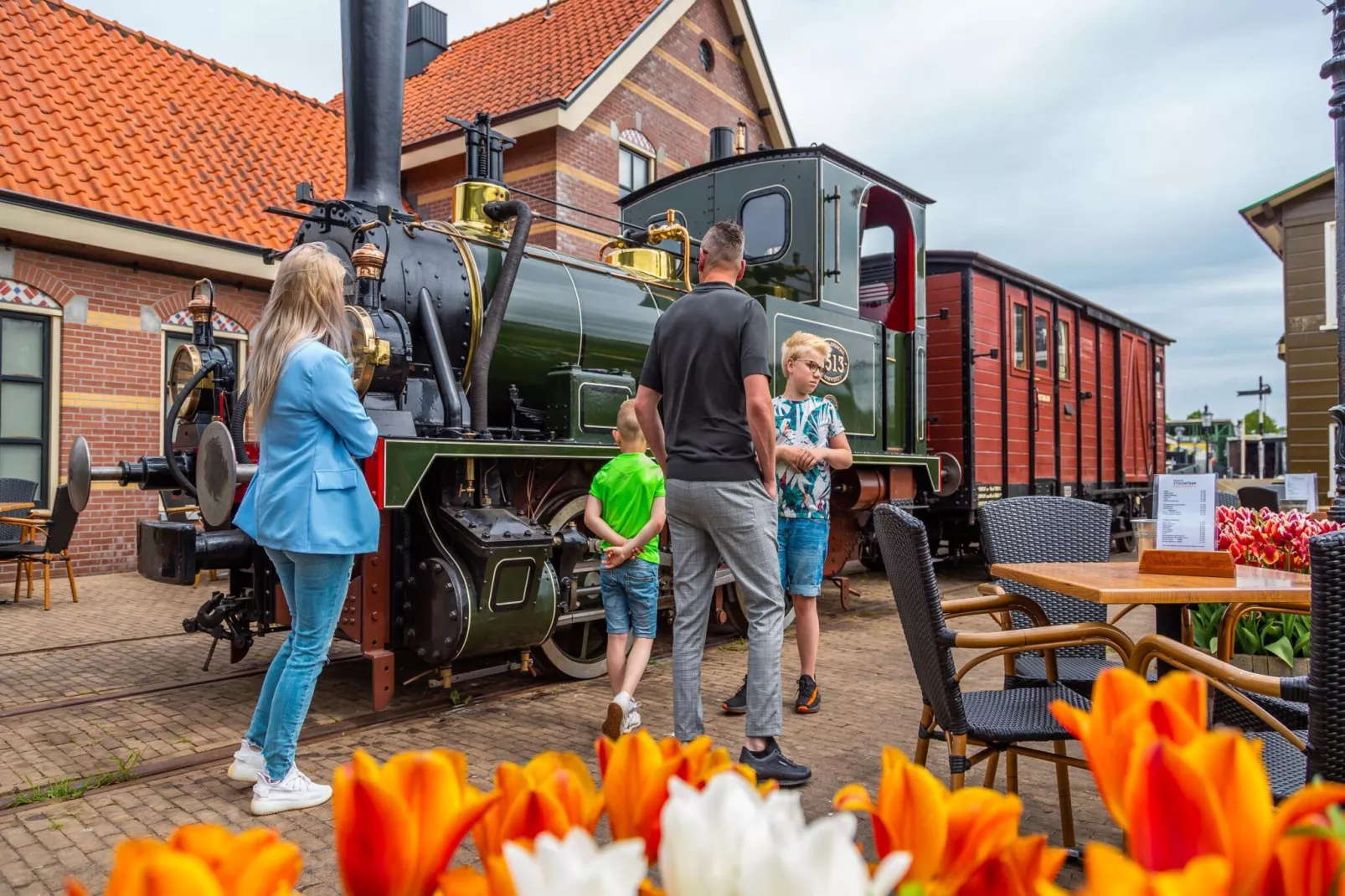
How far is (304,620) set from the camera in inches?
125

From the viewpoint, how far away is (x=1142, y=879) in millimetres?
449

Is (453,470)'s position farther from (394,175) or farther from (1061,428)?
(1061,428)

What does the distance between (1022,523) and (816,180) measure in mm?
3750

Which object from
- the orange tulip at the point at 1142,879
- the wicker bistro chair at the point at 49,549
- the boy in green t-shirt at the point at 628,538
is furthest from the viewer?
the wicker bistro chair at the point at 49,549

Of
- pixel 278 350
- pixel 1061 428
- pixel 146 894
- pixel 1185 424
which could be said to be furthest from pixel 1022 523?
pixel 1185 424

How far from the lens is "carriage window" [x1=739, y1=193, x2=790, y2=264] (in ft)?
22.2

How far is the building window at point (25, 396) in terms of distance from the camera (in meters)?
8.23

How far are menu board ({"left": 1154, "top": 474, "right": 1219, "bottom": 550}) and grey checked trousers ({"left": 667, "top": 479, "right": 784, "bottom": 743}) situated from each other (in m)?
1.27

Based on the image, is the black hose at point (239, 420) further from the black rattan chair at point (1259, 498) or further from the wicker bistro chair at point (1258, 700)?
the black rattan chair at point (1259, 498)

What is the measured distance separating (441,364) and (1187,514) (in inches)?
129

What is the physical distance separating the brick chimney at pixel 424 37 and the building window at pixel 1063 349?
11.9 metres

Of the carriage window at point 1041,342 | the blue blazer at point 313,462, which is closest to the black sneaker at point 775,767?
the blue blazer at point 313,462

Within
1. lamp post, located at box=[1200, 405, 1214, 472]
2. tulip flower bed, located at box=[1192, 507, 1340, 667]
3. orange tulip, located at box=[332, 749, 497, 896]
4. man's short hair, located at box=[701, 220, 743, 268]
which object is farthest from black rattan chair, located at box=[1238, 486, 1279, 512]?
lamp post, located at box=[1200, 405, 1214, 472]

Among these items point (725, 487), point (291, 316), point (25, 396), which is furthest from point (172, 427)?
point (25, 396)
